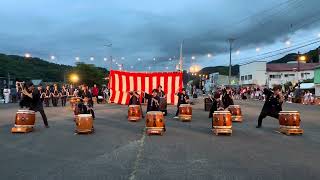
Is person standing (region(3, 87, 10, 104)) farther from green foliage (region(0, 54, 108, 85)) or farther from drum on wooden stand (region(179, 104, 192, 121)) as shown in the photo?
green foliage (region(0, 54, 108, 85))

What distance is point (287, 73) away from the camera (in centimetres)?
8000

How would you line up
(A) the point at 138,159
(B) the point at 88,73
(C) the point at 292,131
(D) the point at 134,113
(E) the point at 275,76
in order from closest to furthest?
(A) the point at 138,159 → (C) the point at 292,131 → (D) the point at 134,113 → (E) the point at 275,76 → (B) the point at 88,73

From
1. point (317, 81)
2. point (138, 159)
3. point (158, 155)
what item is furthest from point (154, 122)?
point (317, 81)

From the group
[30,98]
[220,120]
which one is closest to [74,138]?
[30,98]

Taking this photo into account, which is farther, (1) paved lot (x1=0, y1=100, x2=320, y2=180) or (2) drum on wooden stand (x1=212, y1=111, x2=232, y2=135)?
(2) drum on wooden stand (x1=212, y1=111, x2=232, y2=135)

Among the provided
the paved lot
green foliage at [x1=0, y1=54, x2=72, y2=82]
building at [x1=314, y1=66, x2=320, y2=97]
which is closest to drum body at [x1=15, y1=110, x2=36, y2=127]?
the paved lot

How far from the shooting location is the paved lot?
6.76 metres

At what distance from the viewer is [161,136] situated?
1206cm

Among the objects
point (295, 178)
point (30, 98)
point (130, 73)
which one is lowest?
point (295, 178)

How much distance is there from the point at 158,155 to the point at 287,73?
76.6m

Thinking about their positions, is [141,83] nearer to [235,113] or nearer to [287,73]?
[235,113]

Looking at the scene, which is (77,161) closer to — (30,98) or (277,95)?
(30,98)

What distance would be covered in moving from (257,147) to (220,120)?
Result: 8.58ft

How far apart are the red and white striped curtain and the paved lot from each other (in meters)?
15.7
